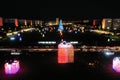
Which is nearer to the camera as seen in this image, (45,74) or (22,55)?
(45,74)

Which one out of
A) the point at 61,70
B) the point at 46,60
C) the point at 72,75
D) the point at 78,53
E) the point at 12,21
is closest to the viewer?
the point at 72,75

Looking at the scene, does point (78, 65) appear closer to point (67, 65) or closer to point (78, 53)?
point (67, 65)

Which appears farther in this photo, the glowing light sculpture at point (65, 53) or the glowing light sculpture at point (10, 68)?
the glowing light sculpture at point (65, 53)

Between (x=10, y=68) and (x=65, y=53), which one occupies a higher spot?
(x=65, y=53)

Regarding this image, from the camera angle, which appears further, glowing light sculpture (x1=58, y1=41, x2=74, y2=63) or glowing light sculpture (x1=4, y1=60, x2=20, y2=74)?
glowing light sculpture (x1=58, y1=41, x2=74, y2=63)

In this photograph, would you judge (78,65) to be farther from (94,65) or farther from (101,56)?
(101,56)

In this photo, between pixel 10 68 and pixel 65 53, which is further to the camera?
pixel 65 53

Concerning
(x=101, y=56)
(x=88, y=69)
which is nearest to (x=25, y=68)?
(x=88, y=69)

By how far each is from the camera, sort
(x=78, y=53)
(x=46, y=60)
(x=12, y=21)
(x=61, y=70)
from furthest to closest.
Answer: (x=12, y=21), (x=78, y=53), (x=46, y=60), (x=61, y=70)

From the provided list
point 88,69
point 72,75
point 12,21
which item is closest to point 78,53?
point 88,69
